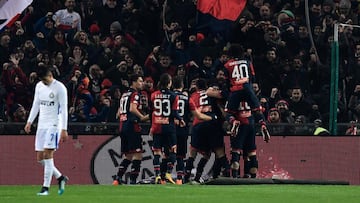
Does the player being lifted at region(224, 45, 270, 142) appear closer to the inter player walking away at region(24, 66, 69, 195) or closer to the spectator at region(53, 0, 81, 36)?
the inter player walking away at region(24, 66, 69, 195)

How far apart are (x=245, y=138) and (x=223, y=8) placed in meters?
4.26

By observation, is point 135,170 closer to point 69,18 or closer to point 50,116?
point 69,18

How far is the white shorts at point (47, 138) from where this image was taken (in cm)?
1805

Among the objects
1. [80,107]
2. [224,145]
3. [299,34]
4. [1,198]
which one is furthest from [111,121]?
[1,198]

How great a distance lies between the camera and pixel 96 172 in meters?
24.2

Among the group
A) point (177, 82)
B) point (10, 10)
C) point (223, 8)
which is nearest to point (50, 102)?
point (10, 10)

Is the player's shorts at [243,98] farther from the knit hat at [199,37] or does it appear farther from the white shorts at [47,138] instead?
the knit hat at [199,37]

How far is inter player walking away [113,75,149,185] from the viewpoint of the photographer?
23.1 metres

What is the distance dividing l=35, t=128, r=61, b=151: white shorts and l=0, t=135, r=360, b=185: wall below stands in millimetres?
5920

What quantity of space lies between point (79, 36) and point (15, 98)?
2465 millimetres

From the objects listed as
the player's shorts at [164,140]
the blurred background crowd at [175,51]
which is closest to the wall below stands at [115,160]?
the blurred background crowd at [175,51]

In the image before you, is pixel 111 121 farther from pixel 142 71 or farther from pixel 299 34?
pixel 299 34

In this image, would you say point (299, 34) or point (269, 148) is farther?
point (299, 34)

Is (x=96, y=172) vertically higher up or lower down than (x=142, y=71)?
lower down
